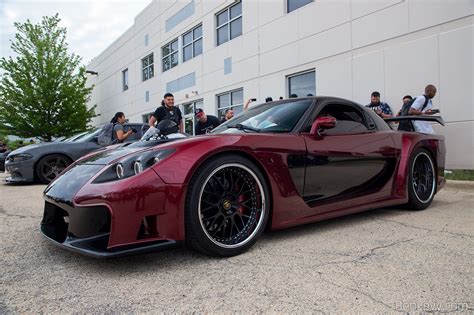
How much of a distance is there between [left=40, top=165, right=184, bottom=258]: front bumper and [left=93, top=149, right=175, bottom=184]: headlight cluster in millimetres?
63

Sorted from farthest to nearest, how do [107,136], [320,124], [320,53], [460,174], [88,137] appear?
[320,53], [88,137], [107,136], [460,174], [320,124]

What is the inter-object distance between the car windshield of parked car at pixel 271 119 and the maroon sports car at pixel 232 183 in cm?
1

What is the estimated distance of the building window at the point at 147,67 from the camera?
21248 mm

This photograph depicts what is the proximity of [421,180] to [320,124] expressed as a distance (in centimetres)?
188

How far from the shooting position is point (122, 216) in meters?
2.11

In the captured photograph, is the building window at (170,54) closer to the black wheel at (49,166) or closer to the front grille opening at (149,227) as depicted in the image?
the black wheel at (49,166)

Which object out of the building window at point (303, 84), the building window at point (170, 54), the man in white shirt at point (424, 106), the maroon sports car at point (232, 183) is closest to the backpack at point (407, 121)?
the man in white shirt at point (424, 106)

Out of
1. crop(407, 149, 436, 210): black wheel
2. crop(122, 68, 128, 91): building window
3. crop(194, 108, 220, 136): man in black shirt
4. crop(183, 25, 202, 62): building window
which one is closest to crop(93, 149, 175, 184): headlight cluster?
crop(407, 149, 436, 210): black wheel

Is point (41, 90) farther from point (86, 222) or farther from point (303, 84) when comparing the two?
point (86, 222)

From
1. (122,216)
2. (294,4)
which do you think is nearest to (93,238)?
(122,216)

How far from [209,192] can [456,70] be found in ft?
21.8

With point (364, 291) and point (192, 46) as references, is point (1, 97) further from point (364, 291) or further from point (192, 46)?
point (364, 291)

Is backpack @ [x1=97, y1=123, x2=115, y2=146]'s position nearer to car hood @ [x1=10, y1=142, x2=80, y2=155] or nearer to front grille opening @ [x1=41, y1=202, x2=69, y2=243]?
car hood @ [x1=10, y1=142, x2=80, y2=155]

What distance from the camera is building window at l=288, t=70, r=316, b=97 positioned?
10.2 metres
